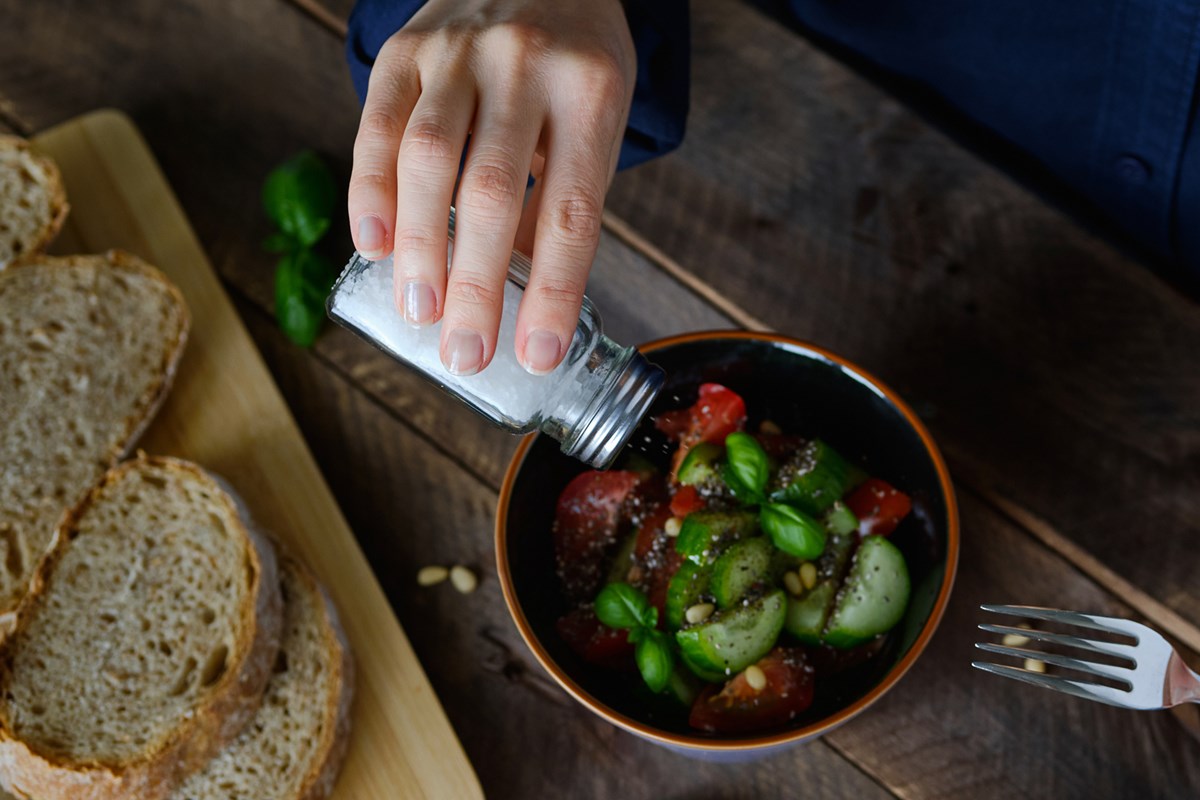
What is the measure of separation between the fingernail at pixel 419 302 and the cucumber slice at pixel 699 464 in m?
0.36

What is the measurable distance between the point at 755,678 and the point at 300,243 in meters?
0.93

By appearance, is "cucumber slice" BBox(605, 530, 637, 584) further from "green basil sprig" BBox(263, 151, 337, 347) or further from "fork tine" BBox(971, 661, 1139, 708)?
"green basil sprig" BBox(263, 151, 337, 347)

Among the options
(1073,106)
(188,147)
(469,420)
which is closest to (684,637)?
(469,420)

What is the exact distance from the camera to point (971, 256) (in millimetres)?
1520

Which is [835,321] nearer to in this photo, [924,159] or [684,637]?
[924,159]

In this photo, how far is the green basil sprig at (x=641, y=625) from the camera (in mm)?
1089

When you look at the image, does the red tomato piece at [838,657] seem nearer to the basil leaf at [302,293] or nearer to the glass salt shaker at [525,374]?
the glass salt shaker at [525,374]

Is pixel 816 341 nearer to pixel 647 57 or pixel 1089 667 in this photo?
pixel 647 57

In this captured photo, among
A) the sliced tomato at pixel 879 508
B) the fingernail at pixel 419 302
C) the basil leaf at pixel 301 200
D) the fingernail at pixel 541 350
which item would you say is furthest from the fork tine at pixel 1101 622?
the basil leaf at pixel 301 200

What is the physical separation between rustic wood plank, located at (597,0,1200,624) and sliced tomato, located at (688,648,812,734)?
452 mm

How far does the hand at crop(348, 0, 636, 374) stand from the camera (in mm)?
962

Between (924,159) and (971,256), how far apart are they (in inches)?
6.6

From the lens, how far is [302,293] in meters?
1.53

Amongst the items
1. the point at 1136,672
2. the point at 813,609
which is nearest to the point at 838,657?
the point at 813,609
